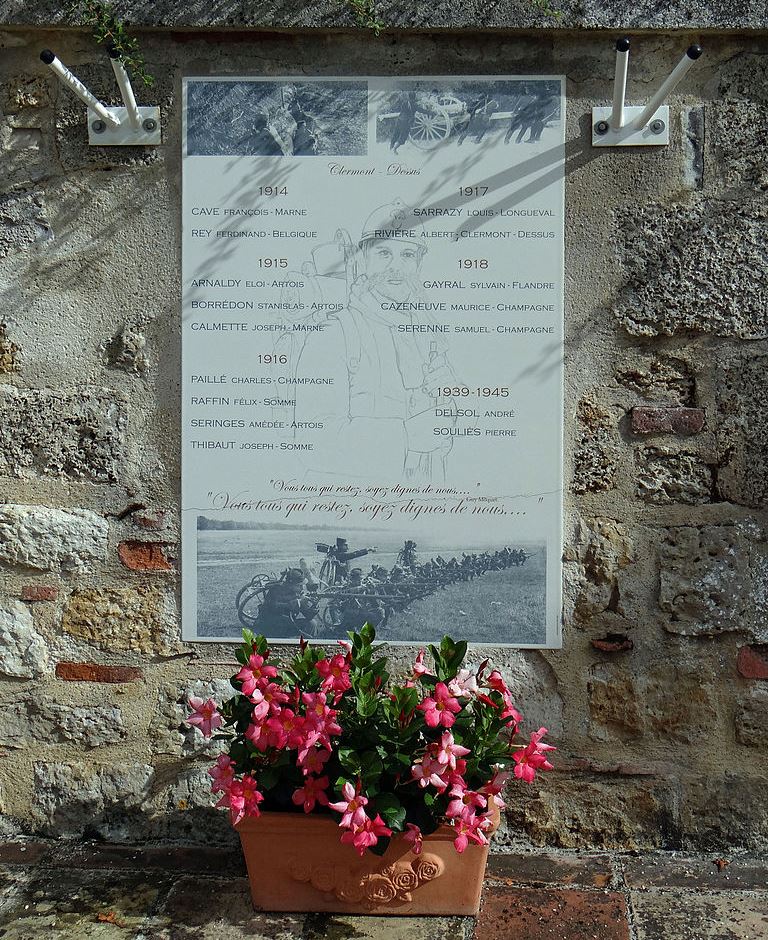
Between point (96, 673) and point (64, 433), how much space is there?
68 centimetres

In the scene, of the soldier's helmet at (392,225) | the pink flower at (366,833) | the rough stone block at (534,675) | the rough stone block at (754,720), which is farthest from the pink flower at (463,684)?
the soldier's helmet at (392,225)

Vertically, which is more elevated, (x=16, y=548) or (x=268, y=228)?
(x=268, y=228)

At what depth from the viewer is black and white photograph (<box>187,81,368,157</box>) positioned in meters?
2.51

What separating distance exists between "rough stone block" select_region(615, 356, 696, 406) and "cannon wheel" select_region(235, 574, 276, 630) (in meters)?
1.14

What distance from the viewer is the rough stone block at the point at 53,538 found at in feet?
8.40

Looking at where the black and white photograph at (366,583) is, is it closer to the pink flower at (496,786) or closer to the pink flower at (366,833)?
the pink flower at (496,786)

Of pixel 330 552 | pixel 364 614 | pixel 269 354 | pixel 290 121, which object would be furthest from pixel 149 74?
pixel 364 614

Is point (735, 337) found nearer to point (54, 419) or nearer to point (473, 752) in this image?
point (473, 752)

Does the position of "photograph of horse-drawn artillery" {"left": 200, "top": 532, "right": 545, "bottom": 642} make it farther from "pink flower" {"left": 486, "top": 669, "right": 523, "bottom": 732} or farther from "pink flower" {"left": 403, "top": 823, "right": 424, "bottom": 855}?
"pink flower" {"left": 403, "top": 823, "right": 424, "bottom": 855}

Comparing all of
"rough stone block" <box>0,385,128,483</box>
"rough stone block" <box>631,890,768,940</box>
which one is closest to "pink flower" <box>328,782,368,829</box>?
"rough stone block" <box>631,890,768,940</box>

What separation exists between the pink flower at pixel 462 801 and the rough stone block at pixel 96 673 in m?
0.99

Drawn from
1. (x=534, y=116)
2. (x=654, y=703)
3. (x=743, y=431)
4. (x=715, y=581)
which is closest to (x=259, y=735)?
(x=654, y=703)

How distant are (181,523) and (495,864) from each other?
127 cm

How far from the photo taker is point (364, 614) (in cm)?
253
